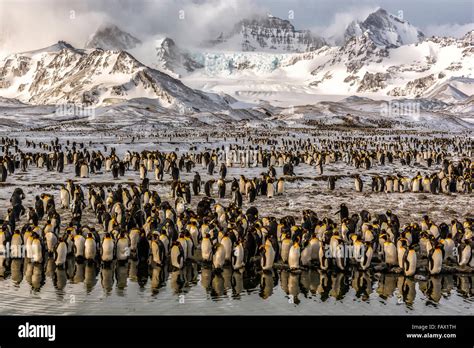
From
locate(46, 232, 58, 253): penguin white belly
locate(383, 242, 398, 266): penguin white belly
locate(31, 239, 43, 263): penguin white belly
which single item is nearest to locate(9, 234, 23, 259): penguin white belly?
locate(31, 239, 43, 263): penguin white belly

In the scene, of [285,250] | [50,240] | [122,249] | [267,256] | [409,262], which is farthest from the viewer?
[50,240]

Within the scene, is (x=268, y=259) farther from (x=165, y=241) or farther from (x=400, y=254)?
(x=400, y=254)

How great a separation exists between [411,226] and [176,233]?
6.16 m

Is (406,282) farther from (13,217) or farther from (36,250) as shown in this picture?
(13,217)

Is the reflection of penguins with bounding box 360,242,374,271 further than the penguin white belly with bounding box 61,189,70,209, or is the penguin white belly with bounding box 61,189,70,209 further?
the penguin white belly with bounding box 61,189,70,209

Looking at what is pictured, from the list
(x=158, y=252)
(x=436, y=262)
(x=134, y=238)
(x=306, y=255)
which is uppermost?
(x=134, y=238)

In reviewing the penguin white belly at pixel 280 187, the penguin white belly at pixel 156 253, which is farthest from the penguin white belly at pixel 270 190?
the penguin white belly at pixel 156 253

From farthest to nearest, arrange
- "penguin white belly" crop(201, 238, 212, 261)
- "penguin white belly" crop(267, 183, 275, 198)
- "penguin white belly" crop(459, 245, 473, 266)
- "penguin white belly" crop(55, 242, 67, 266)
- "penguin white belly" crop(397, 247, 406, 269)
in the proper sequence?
"penguin white belly" crop(267, 183, 275, 198), "penguin white belly" crop(201, 238, 212, 261), "penguin white belly" crop(459, 245, 473, 266), "penguin white belly" crop(55, 242, 67, 266), "penguin white belly" crop(397, 247, 406, 269)

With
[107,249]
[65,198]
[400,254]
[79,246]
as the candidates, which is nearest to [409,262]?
[400,254]

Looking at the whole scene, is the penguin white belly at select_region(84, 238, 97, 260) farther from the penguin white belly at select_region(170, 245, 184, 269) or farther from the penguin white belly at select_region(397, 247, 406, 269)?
the penguin white belly at select_region(397, 247, 406, 269)

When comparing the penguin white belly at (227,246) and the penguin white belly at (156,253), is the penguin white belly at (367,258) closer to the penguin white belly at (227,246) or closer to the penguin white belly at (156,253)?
the penguin white belly at (227,246)

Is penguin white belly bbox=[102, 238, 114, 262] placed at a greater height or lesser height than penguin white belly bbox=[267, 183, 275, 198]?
lesser

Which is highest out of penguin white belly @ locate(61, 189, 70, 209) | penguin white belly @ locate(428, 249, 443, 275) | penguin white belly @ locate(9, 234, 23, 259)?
penguin white belly @ locate(61, 189, 70, 209)

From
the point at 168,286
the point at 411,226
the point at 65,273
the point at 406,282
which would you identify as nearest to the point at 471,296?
the point at 406,282
